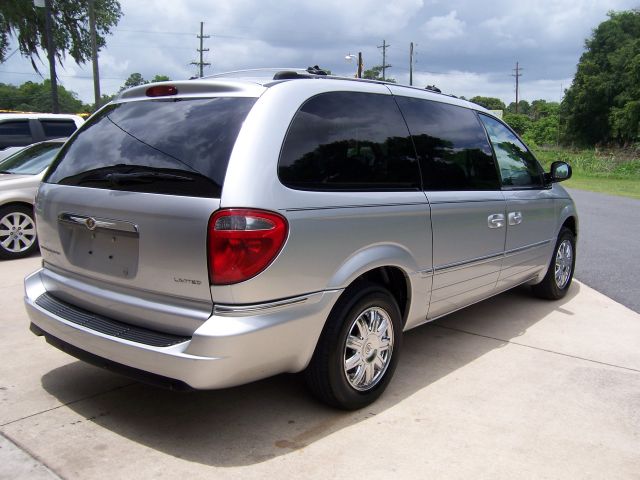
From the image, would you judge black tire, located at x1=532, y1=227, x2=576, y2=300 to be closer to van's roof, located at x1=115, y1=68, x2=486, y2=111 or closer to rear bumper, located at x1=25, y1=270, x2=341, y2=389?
van's roof, located at x1=115, y1=68, x2=486, y2=111

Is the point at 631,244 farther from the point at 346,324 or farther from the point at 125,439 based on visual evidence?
the point at 125,439

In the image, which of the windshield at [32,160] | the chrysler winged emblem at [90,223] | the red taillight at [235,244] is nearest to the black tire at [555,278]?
the red taillight at [235,244]

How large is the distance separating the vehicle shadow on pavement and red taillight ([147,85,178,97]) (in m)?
1.76

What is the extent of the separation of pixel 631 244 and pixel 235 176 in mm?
8352

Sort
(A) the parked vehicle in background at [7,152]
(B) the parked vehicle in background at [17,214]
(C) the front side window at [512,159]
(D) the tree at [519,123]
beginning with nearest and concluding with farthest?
(C) the front side window at [512,159], (B) the parked vehicle in background at [17,214], (A) the parked vehicle in background at [7,152], (D) the tree at [519,123]

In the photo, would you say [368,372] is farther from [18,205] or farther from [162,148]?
[18,205]

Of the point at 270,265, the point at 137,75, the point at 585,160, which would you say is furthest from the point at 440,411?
the point at 137,75

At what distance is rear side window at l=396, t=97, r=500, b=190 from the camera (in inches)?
152

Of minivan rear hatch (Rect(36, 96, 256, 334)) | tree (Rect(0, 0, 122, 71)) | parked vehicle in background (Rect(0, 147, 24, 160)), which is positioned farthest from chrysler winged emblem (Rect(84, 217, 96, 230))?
tree (Rect(0, 0, 122, 71))

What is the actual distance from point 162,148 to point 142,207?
33 centimetres

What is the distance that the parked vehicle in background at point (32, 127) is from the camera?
1145 centimetres

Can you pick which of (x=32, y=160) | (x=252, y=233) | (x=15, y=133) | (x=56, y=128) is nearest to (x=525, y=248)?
(x=252, y=233)

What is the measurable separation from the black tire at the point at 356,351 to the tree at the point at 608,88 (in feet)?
195

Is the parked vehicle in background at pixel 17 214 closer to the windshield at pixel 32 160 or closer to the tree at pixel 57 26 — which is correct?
the windshield at pixel 32 160
